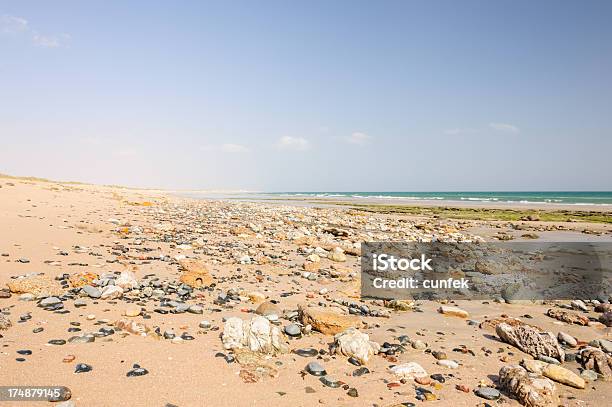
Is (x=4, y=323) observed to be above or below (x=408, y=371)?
above

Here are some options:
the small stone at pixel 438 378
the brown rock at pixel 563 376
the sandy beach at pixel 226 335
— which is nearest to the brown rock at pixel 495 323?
the sandy beach at pixel 226 335

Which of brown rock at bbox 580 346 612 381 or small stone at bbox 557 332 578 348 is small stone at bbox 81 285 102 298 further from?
small stone at bbox 557 332 578 348

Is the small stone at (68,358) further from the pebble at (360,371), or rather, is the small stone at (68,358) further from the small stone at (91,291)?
the pebble at (360,371)

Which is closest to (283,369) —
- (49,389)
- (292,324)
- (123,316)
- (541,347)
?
(292,324)

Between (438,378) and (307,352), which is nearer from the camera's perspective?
(438,378)

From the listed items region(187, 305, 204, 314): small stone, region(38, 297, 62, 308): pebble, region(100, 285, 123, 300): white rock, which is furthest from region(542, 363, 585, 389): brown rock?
region(38, 297, 62, 308): pebble

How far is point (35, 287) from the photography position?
17.5 feet

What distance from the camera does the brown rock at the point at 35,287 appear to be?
206 inches

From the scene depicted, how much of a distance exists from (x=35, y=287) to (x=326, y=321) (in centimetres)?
429

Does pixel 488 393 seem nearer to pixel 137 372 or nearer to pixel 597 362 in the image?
pixel 597 362

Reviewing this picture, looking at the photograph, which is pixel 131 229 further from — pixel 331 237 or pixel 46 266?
pixel 331 237

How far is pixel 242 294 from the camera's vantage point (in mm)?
6195

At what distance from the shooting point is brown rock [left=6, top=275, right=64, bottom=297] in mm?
5227

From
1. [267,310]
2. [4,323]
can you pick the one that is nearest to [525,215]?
[267,310]
